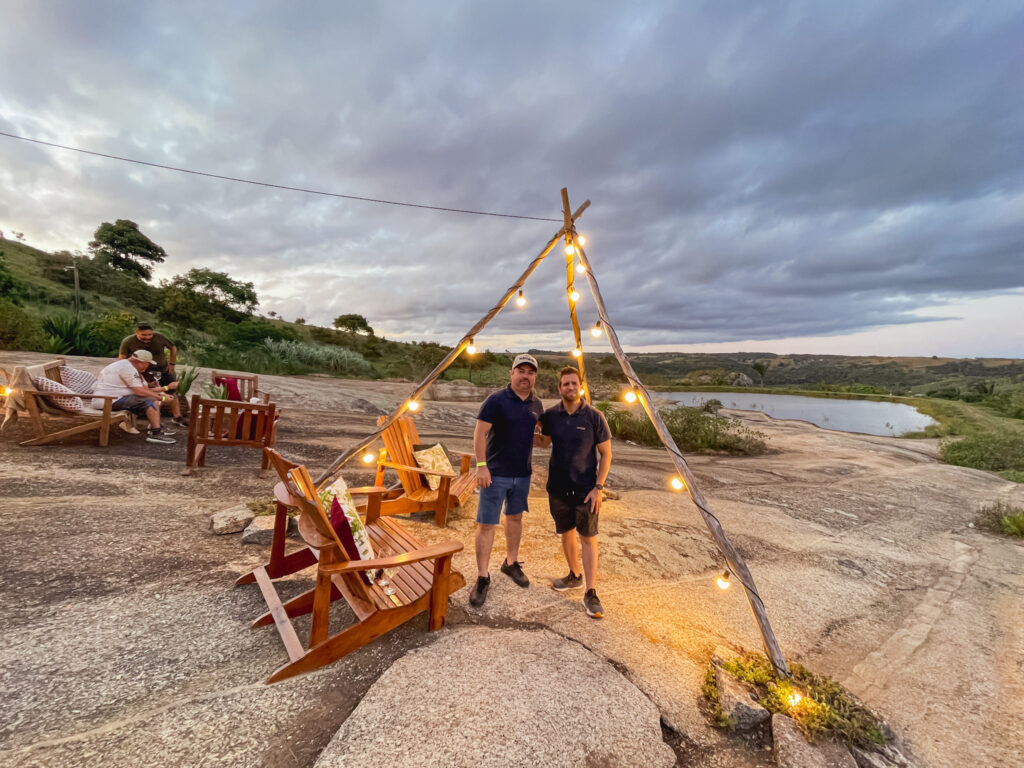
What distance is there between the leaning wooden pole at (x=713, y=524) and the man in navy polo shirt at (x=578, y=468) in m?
0.53

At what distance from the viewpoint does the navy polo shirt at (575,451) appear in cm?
367

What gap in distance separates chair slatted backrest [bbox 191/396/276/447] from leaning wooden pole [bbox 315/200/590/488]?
179 centimetres

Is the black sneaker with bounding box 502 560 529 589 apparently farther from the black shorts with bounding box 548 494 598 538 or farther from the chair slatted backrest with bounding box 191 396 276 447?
the chair slatted backrest with bounding box 191 396 276 447

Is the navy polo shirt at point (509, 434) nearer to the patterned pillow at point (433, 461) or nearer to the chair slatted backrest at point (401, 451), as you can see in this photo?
the chair slatted backrest at point (401, 451)

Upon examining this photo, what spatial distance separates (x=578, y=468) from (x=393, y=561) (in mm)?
1742

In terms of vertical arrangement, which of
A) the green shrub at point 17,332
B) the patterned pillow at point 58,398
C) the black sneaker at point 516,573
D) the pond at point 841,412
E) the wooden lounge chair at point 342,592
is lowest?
the pond at point 841,412

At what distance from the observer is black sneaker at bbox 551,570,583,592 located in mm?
4027

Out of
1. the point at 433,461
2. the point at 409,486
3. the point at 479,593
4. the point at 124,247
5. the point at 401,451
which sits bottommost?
the point at 479,593

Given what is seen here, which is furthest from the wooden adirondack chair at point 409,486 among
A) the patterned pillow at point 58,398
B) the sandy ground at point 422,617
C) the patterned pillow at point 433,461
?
the patterned pillow at point 58,398

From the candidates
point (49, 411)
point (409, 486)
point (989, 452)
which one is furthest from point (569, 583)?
point (989, 452)

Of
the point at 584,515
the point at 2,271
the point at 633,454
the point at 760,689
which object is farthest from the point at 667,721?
the point at 2,271

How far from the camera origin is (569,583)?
4055 millimetres

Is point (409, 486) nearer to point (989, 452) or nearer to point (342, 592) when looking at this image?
point (342, 592)

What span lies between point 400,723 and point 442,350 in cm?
2776
